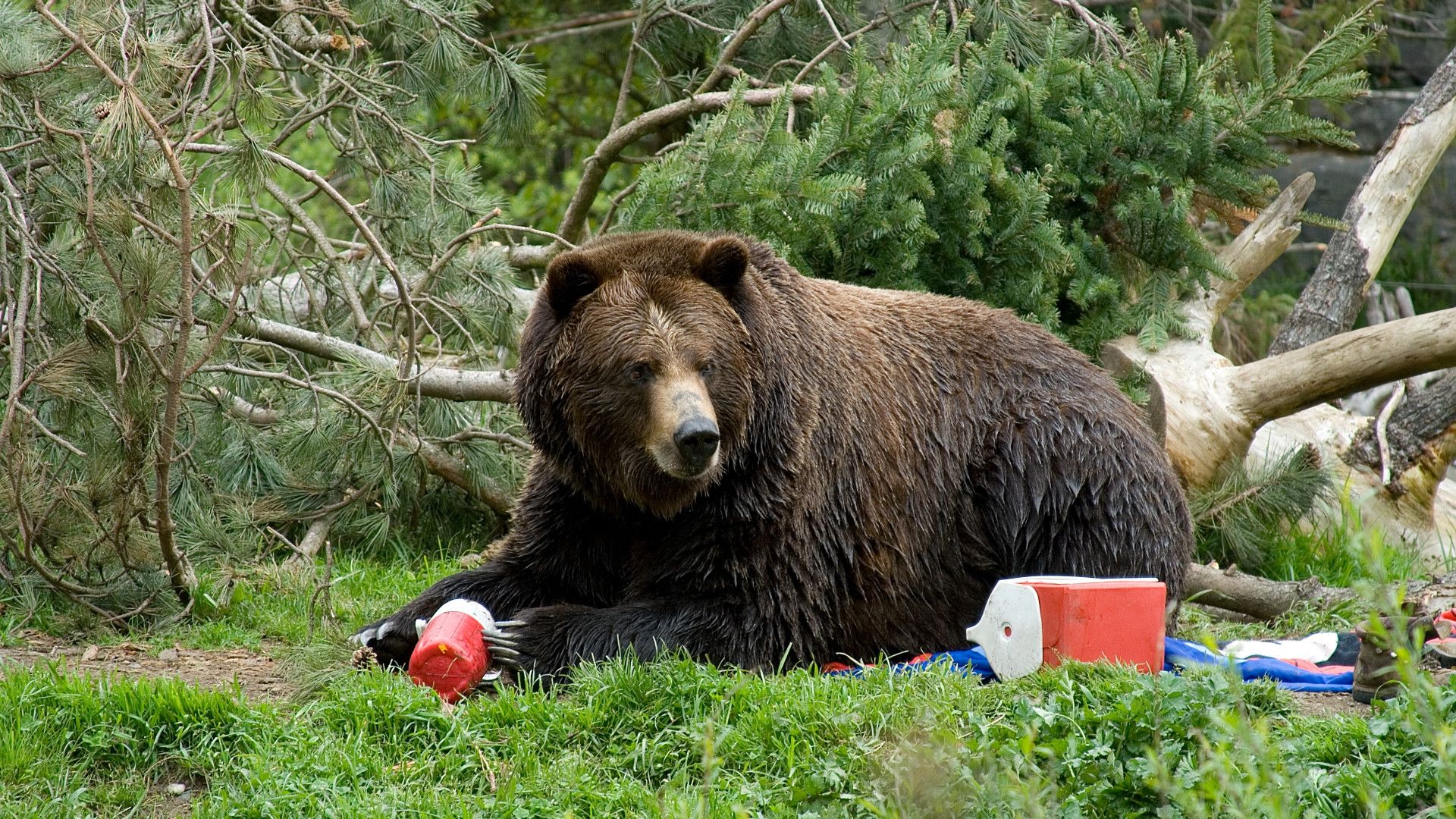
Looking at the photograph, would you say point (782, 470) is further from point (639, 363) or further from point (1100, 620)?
point (1100, 620)

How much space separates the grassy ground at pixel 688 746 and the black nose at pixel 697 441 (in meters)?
0.65

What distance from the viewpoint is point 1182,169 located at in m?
7.07

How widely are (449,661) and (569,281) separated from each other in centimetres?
134

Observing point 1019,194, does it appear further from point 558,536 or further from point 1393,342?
point 558,536

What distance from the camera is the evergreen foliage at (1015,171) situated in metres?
6.58

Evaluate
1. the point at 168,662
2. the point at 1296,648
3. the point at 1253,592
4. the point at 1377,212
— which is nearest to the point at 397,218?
the point at 168,662

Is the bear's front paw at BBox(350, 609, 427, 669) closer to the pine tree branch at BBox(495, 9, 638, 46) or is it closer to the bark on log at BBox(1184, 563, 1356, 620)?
the bark on log at BBox(1184, 563, 1356, 620)

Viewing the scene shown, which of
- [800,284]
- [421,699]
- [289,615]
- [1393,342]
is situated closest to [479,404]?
[289,615]

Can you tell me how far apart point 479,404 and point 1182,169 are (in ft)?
13.1

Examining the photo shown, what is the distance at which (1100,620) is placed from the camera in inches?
171

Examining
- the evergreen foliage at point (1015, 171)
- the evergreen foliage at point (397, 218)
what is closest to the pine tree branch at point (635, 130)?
the evergreen foliage at point (397, 218)

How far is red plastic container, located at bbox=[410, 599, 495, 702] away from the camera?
173 inches

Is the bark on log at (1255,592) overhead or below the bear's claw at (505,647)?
below

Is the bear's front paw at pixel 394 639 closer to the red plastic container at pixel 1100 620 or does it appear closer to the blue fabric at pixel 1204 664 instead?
the blue fabric at pixel 1204 664
